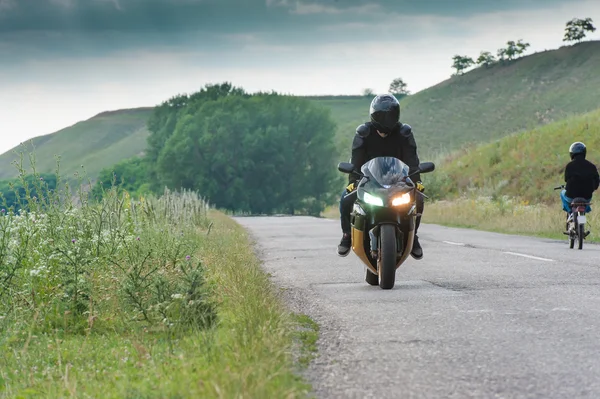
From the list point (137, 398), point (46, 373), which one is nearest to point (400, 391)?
point (137, 398)

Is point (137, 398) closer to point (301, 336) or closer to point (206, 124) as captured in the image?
point (301, 336)

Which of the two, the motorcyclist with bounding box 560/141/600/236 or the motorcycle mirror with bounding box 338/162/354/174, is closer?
the motorcycle mirror with bounding box 338/162/354/174

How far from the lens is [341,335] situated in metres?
7.11

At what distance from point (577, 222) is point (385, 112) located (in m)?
7.53

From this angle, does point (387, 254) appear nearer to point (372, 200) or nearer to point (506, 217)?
point (372, 200)

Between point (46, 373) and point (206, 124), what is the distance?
7023 centimetres

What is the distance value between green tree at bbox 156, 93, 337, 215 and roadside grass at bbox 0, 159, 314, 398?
62642 millimetres

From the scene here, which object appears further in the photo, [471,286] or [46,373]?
[471,286]

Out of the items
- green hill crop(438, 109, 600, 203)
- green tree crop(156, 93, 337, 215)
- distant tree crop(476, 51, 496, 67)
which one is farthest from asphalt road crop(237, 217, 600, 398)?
distant tree crop(476, 51, 496, 67)

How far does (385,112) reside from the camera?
10203 millimetres

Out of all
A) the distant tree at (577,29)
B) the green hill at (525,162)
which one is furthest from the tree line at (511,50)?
the green hill at (525,162)

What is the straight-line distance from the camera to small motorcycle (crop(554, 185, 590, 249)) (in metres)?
16.3

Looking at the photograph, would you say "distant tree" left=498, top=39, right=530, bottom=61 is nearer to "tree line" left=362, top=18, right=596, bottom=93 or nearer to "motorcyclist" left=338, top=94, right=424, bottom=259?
"tree line" left=362, top=18, right=596, bottom=93

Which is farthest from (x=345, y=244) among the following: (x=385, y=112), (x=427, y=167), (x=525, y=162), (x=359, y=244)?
(x=525, y=162)
